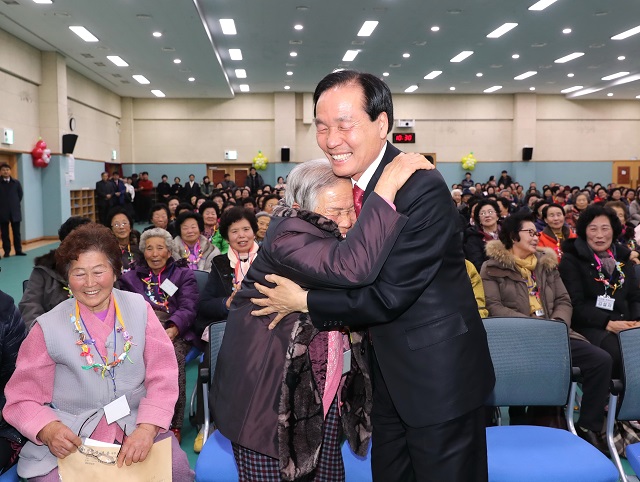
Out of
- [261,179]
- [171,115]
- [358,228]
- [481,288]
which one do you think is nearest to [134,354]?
[358,228]

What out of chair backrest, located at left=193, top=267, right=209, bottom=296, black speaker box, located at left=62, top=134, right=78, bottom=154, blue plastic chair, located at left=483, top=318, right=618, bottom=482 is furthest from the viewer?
black speaker box, located at left=62, top=134, right=78, bottom=154

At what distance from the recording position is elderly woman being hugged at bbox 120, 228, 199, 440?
3729 millimetres

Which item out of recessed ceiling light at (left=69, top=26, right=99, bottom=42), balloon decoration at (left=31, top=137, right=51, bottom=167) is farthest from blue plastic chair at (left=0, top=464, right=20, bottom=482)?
balloon decoration at (left=31, top=137, right=51, bottom=167)

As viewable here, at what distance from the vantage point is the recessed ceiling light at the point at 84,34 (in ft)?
39.1

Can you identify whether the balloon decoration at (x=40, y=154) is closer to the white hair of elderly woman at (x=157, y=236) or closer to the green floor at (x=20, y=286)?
the green floor at (x=20, y=286)

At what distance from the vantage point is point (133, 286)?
375 cm

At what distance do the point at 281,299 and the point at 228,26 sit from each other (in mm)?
11995

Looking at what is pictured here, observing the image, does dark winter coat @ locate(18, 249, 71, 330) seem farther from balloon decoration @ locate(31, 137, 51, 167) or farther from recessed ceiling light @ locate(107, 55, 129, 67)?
recessed ceiling light @ locate(107, 55, 129, 67)

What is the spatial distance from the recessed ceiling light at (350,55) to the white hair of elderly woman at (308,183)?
13.8 meters

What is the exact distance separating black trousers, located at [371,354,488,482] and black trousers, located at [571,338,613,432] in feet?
6.43

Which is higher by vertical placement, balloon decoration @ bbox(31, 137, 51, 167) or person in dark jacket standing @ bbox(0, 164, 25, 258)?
balloon decoration @ bbox(31, 137, 51, 167)

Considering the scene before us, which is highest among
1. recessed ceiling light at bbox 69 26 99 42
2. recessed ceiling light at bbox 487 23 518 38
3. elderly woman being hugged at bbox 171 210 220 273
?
recessed ceiling light at bbox 487 23 518 38

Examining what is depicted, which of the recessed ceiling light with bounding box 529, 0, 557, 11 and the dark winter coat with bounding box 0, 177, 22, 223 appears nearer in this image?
the recessed ceiling light with bounding box 529, 0, 557, 11

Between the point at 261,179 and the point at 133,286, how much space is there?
17.0 m
